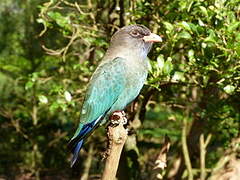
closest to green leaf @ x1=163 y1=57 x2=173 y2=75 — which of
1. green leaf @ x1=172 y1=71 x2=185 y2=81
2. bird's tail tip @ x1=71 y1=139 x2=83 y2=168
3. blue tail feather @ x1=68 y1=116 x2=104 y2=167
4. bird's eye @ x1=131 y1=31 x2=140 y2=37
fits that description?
green leaf @ x1=172 y1=71 x2=185 y2=81

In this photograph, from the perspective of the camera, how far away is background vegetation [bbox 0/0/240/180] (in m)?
3.66

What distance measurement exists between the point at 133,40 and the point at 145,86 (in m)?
0.40

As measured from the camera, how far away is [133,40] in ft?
13.3

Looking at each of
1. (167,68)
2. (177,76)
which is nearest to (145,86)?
(177,76)

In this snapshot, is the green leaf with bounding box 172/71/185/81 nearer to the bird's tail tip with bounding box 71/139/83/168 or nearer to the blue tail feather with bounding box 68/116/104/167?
the blue tail feather with bounding box 68/116/104/167

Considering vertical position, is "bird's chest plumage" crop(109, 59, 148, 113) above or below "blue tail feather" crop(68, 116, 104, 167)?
above

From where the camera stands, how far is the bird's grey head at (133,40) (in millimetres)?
3996

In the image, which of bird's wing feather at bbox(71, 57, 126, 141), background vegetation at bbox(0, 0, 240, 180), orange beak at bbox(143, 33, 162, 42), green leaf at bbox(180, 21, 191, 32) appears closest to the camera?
green leaf at bbox(180, 21, 191, 32)

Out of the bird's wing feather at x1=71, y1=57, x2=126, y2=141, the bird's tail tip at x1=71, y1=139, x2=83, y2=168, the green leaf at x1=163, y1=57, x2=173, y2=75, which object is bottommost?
the bird's tail tip at x1=71, y1=139, x2=83, y2=168

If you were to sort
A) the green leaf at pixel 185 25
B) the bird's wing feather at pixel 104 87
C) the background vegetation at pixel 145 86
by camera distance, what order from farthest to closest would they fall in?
the bird's wing feather at pixel 104 87, the background vegetation at pixel 145 86, the green leaf at pixel 185 25

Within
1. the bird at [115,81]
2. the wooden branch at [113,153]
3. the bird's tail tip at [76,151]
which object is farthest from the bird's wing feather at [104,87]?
the wooden branch at [113,153]

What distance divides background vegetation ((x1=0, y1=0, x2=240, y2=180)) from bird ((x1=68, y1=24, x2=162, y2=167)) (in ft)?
0.50

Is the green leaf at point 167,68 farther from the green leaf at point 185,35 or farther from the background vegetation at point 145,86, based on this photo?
the green leaf at point 185,35

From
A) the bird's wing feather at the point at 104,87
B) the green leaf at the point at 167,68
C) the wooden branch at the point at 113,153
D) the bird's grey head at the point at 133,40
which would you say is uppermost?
the bird's grey head at the point at 133,40
